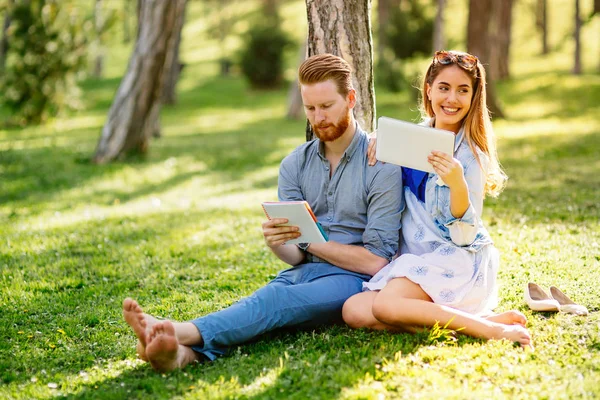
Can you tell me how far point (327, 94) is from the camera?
13.5 feet

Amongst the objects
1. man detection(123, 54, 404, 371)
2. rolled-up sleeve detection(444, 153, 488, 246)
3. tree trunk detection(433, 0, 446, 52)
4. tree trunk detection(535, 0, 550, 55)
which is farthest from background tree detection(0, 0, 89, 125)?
tree trunk detection(535, 0, 550, 55)

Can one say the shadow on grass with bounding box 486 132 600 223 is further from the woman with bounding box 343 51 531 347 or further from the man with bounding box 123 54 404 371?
the man with bounding box 123 54 404 371

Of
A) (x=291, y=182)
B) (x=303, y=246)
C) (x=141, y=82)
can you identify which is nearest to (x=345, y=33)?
(x=291, y=182)

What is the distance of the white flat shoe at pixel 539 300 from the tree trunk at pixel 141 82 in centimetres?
853

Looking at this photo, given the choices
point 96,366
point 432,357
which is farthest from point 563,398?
Answer: point 96,366

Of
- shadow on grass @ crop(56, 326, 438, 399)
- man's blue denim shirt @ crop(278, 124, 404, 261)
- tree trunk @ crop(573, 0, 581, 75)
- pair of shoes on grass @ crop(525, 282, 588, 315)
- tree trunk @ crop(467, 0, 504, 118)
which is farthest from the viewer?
tree trunk @ crop(573, 0, 581, 75)

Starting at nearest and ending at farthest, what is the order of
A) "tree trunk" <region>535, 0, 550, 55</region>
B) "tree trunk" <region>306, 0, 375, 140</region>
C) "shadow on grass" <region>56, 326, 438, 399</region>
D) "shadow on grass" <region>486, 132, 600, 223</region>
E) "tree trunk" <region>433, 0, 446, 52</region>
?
"shadow on grass" <region>56, 326, 438, 399</region> → "tree trunk" <region>306, 0, 375, 140</region> → "shadow on grass" <region>486, 132, 600, 223</region> → "tree trunk" <region>433, 0, 446, 52</region> → "tree trunk" <region>535, 0, 550, 55</region>

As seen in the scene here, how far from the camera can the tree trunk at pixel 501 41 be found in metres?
25.3

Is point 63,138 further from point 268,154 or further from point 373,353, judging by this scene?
point 373,353

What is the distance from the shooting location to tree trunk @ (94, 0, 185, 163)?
11.6 meters

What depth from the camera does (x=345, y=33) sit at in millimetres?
5324

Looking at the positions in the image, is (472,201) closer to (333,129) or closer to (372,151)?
(372,151)

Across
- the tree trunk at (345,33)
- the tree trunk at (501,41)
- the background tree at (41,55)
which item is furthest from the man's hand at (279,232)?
the tree trunk at (501,41)

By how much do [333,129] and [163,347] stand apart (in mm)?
1631
